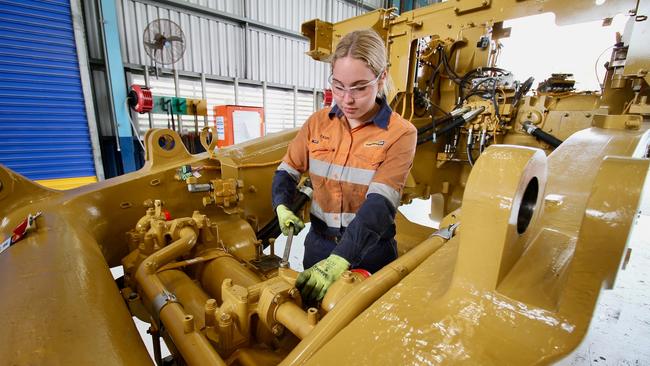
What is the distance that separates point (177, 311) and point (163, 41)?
5.01 meters

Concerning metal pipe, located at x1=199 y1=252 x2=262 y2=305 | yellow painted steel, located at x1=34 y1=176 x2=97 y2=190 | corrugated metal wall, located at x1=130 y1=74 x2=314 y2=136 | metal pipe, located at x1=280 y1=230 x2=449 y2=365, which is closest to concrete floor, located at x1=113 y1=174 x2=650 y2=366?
metal pipe, located at x1=280 y1=230 x2=449 y2=365

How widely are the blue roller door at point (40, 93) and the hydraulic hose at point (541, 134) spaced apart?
5737 millimetres

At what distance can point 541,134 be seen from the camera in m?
2.41

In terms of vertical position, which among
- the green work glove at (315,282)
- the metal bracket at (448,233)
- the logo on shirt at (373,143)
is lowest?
the green work glove at (315,282)

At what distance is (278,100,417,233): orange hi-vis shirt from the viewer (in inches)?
50.0

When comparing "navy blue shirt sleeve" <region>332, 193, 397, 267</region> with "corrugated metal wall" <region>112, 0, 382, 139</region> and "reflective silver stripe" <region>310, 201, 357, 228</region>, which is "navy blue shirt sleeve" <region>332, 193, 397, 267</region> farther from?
"corrugated metal wall" <region>112, 0, 382, 139</region>

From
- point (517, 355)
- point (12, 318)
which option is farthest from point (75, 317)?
point (517, 355)

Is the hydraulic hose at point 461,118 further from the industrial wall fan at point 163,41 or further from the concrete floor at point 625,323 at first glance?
the industrial wall fan at point 163,41

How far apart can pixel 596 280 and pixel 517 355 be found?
168 mm

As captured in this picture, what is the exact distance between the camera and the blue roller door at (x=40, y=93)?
3990 mm

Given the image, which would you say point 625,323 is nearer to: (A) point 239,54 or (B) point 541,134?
(B) point 541,134

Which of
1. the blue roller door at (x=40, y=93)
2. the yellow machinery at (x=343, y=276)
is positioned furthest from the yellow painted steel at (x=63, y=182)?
the yellow machinery at (x=343, y=276)

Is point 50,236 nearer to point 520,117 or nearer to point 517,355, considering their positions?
point 517,355

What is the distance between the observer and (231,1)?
6.28 meters
